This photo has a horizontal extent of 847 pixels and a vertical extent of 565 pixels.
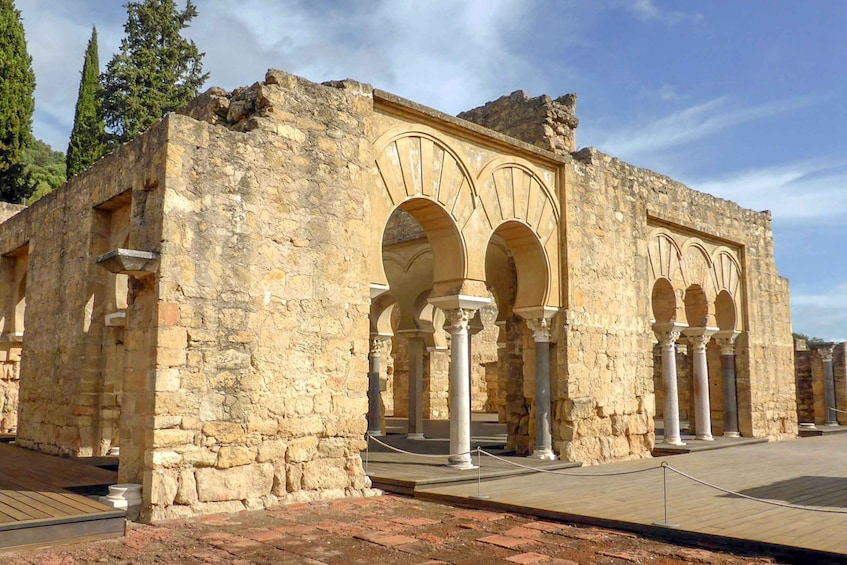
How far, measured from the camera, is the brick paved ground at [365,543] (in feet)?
15.5

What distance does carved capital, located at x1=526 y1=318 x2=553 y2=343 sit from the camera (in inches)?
377

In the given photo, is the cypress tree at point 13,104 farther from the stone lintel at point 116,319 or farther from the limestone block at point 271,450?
the limestone block at point 271,450

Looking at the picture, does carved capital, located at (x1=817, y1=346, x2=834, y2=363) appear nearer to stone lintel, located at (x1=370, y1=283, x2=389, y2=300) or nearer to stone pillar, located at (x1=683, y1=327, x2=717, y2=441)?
stone pillar, located at (x1=683, y1=327, x2=717, y2=441)

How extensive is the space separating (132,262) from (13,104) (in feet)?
63.2

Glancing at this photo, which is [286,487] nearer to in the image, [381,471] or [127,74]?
[381,471]

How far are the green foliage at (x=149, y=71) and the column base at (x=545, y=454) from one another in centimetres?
1751

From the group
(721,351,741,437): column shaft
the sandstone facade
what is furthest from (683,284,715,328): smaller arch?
(721,351,741,437): column shaft

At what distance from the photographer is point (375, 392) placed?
46.0 ft

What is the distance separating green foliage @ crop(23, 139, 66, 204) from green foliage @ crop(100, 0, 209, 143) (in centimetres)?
304

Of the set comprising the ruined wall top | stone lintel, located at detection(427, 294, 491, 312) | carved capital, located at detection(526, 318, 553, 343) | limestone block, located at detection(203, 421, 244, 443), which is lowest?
limestone block, located at detection(203, 421, 244, 443)

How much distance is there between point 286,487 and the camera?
6613 mm

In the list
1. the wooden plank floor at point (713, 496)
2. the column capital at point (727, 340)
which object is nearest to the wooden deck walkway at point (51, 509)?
the wooden plank floor at point (713, 496)

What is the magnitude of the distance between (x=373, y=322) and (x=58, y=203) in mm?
6573

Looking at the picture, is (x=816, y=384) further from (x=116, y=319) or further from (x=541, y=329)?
(x=116, y=319)
